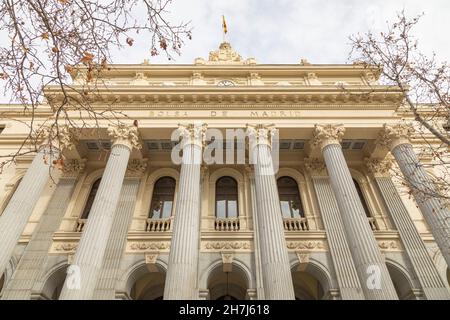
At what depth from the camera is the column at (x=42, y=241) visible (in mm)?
11094

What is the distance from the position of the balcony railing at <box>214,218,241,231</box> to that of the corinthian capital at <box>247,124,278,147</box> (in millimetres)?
3575

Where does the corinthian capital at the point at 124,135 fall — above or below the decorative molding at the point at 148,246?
above

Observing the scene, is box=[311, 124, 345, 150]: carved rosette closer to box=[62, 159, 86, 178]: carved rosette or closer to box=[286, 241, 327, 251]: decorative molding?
box=[286, 241, 327, 251]: decorative molding

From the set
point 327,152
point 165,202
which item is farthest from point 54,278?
point 327,152

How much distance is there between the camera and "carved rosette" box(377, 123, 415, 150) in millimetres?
12977

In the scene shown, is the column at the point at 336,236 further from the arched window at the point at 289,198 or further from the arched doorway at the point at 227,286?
the arched doorway at the point at 227,286

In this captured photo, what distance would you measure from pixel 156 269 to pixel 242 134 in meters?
6.96

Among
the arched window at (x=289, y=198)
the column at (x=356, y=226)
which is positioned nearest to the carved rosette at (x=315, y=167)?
the arched window at (x=289, y=198)

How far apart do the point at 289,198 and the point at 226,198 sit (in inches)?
126

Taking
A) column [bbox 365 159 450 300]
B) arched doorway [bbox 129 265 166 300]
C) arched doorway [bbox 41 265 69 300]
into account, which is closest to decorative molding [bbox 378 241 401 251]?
column [bbox 365 159 450 300]

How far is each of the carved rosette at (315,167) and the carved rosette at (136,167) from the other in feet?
27.3

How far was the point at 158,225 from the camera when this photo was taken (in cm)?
1333

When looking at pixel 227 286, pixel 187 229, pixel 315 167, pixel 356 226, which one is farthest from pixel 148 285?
pixel 315 167
